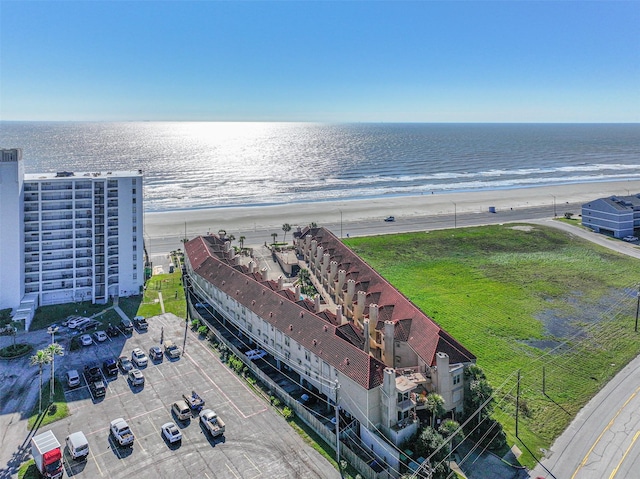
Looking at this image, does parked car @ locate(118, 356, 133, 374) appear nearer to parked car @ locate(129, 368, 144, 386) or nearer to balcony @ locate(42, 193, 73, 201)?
parked car @ locate(129, 368, 144, 386)

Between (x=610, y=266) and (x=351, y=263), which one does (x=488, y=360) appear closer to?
(x=351, y=263)

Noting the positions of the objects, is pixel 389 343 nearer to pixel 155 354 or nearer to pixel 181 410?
pixel 181 410

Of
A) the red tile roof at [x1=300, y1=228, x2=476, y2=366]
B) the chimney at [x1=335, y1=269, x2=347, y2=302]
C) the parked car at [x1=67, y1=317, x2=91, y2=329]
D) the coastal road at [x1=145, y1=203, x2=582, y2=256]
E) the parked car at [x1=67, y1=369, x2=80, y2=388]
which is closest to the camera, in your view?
the red tile roof at [x1=300, y1=228, x2=476, y2=366]

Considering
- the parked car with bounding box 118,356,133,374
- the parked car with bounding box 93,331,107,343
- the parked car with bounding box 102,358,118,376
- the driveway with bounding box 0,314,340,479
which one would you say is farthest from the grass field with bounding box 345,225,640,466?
the parked car with bounding box 93,331,107,343

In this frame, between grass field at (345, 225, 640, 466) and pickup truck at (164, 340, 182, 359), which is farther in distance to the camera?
pickup truck at (164, 340, 182, 359)

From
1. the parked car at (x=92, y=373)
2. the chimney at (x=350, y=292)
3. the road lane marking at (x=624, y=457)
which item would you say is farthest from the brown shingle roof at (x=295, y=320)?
the road lane marking at (x=624, y=457)

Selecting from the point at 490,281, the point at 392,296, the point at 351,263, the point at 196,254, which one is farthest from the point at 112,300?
the point at 490,281
